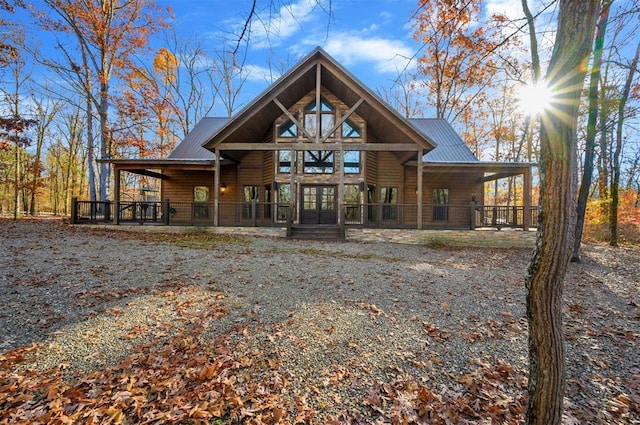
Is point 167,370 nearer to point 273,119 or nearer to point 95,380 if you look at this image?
point 95,380

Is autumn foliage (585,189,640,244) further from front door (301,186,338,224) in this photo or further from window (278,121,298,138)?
window (278,121,298,138)

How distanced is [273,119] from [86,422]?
44.2 ft

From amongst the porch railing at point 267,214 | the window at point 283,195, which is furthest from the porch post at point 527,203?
the window at point 283,195

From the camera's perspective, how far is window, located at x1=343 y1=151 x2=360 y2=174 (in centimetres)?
1439

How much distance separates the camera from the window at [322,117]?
46.4 feet

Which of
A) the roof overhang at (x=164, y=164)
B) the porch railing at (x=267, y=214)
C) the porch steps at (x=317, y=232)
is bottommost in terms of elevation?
the porch steps at (x=317, y=232)

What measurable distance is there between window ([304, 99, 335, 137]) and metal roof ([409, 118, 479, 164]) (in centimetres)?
415

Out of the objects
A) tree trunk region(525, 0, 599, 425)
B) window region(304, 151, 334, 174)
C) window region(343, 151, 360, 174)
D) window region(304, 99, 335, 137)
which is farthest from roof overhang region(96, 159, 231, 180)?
tree trunk region(525, 0, 599, 425)

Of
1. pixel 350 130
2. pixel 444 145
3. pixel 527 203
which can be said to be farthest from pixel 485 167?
pixel 350 130

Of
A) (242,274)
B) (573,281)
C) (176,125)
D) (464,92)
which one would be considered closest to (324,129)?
(242,274)

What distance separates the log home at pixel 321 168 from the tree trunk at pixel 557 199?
32.4 feet

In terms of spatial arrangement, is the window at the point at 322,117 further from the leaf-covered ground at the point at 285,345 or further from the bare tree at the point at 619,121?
the bare tree at the point at 619,121

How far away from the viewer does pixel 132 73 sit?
2023cm

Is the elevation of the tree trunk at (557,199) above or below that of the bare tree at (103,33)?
below
